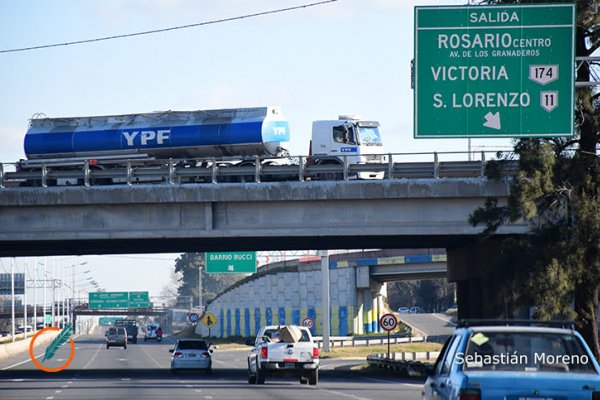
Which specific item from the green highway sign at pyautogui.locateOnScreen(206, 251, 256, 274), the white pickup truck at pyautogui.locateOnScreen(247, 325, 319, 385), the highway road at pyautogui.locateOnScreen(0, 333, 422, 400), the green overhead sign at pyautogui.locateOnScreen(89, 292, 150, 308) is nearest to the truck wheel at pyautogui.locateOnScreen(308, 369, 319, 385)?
the white pickup truck at pyautogui.locateOnScreen(247, 325, 319, 385)

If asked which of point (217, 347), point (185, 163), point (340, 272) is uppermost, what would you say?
point (185, 163)

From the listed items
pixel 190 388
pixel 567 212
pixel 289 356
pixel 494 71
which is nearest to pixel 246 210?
pixel 289 356

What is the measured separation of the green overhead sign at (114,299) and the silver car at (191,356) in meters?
97.1

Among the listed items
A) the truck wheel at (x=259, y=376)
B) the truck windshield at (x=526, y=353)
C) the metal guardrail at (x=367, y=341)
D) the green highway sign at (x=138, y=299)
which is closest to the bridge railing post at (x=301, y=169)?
the truck wheel at (x=259, y=376)

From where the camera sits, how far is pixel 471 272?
43.1m

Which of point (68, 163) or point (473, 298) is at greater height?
point (68, 163)

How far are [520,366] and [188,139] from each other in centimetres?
3630

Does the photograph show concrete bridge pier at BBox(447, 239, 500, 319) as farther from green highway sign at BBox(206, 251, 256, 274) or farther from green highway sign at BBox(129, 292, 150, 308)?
green highway sign at BBox(129, 292, 150, 308)

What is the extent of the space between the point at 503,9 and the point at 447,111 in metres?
2.46

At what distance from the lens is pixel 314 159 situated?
44625 millimetres

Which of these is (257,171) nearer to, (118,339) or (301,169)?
(301,169)

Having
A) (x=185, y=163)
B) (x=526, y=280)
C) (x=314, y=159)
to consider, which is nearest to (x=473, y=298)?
(x=314, y=159)

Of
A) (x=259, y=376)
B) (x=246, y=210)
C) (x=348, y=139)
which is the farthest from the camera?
(x=348, y=139)

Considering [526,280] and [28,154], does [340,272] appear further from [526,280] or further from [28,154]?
[526,280]
